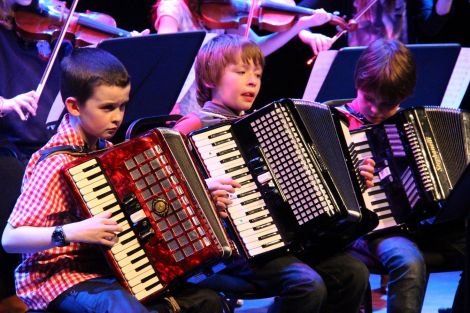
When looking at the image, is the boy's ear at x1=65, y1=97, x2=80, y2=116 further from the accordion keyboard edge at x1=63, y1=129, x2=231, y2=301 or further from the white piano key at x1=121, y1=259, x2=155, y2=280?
the white piano key at x1=121, y1=259, x2=155, y2=280

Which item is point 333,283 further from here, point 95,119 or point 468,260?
point 95,119

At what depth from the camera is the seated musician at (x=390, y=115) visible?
2.96m

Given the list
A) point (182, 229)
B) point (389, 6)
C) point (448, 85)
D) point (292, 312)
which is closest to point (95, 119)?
point (182, 229)

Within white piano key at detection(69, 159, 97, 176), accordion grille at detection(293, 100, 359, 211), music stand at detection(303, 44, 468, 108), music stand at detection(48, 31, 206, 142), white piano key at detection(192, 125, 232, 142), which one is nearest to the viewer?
white piano key at detection(69, 159, 97, 176)

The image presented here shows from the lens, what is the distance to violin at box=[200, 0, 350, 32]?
3910mm

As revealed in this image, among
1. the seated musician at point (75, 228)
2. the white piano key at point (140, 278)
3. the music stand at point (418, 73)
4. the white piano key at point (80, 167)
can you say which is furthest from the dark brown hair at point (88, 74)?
the music stand at point (418, 73)

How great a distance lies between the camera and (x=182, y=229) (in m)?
2.37

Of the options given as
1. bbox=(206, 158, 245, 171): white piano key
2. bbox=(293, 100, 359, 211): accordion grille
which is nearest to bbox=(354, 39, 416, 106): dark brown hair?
bbox=(293, 100, 359, 211): accordion grille

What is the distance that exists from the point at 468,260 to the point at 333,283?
53 cm

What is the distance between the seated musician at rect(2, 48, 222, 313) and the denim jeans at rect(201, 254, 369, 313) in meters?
0.24

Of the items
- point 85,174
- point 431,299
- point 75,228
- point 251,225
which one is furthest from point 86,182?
point 431,299

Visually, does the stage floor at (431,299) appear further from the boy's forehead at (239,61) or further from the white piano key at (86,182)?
the white piano key at (86,182)

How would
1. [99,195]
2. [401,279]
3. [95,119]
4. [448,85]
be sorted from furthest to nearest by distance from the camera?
[448,85]
[401,279]
[95,119]
[99,195]

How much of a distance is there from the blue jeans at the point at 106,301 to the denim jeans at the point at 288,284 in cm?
32
